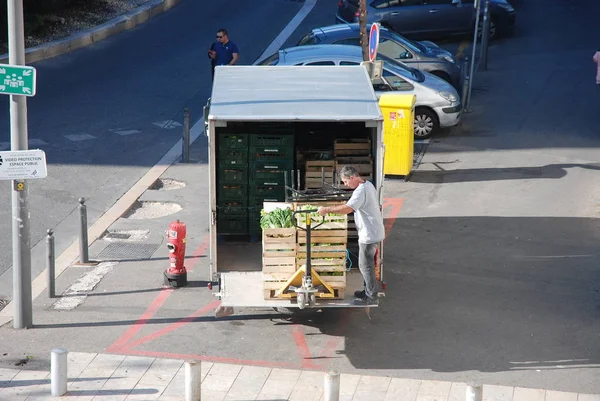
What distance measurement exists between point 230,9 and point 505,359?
22.0 meters

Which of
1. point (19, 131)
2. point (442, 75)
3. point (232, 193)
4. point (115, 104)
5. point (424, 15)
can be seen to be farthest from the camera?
point (424, 15)

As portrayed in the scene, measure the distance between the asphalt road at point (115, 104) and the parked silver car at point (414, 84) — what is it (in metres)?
2.92

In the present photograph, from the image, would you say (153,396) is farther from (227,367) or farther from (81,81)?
(81,81)

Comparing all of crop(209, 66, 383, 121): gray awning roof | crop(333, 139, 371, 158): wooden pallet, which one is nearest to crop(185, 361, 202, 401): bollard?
crop(209, 66, 383, 121): gray awning roof

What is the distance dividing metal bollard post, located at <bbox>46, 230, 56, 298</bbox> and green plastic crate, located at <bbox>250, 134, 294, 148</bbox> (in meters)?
2.77

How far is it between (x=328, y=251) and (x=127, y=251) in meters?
4.12

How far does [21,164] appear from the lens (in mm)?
11008

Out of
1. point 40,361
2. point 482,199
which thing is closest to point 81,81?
point 482,199

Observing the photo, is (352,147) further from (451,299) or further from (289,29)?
(289,29)

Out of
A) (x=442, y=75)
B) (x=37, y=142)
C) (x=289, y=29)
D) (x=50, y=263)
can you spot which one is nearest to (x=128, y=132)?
(x=37, y=142)

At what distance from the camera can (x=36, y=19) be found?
86.2 ft

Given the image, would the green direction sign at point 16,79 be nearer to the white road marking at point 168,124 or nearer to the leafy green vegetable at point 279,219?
the leafy green vegetable at point 279,219

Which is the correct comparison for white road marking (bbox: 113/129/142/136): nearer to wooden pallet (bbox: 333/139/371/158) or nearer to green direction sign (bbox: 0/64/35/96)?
wooden pallet (bbox: 333/139/371/158)

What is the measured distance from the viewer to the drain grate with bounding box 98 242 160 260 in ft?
46.0
